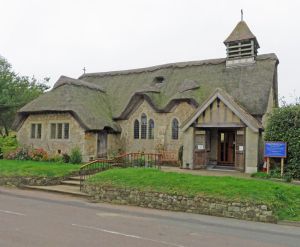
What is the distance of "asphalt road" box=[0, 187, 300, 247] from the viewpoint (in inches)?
370

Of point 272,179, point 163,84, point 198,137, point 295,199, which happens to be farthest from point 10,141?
point 295,199

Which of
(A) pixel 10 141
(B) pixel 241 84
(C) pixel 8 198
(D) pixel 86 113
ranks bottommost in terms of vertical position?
(C) pixel 8 198

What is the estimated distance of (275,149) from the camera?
20.2 meters

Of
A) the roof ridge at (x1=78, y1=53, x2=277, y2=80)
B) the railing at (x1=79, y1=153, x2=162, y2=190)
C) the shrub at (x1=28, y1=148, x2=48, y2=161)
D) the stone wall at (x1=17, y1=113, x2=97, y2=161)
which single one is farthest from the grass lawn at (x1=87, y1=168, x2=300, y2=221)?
the roof ridge at (x1=78, y1=53, x2=277, y2=80)

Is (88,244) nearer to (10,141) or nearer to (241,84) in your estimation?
(241,84)

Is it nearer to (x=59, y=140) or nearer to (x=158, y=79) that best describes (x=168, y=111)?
(x=158, y=79)

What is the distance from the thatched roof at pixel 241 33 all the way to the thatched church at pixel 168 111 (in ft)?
0.25

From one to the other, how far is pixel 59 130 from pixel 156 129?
719 centimetres

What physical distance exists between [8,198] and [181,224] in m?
8.56

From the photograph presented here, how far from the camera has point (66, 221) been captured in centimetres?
1187

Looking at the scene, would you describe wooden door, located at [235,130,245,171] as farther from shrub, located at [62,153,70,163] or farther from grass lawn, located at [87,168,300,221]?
shrub, located at [62,153,70,163]

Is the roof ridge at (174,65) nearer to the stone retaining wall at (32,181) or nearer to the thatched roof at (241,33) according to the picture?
the thatched roof at (241,33)

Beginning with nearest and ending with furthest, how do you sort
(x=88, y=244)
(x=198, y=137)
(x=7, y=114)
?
(x=88, y=244), (x=198, y=137), (x=7, y=114)

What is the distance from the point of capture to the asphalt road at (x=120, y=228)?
939cm
